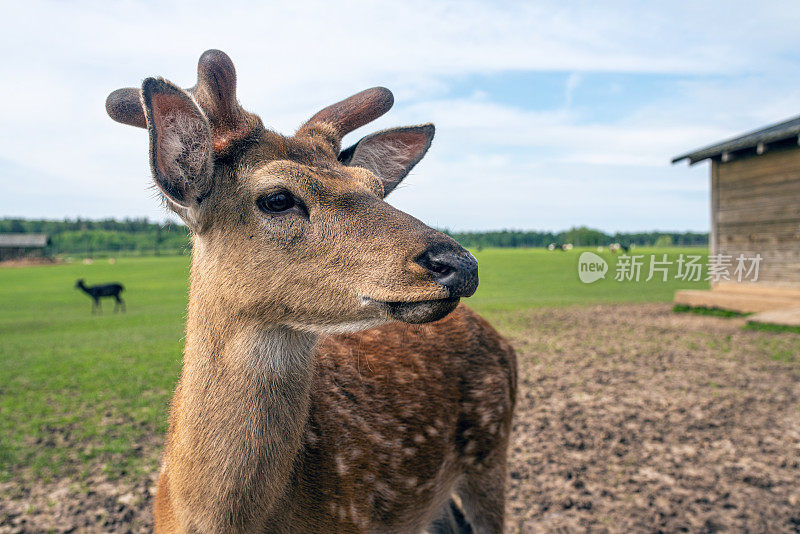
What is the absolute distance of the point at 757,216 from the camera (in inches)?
655

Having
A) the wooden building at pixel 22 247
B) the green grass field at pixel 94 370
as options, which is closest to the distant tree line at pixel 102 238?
the wooden building at pixel 22 247

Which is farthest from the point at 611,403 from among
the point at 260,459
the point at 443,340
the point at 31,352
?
the point at 31,352

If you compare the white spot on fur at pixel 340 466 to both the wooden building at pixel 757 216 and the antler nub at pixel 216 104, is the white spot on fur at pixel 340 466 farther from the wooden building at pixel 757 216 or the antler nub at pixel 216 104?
the wooden building at pixel 757 216

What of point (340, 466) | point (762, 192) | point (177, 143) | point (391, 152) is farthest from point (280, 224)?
point (762, 192)

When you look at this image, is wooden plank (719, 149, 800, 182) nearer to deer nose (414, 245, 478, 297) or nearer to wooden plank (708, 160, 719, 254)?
wooden plank (708, 160, 719, 254)

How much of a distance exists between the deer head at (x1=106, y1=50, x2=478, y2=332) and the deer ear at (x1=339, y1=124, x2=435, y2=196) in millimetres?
399

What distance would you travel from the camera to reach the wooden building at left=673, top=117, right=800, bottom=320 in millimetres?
15602

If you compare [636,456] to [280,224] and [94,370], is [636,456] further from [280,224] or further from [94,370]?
[94,370]

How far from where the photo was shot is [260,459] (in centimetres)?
227

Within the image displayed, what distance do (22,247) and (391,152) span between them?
79624mm

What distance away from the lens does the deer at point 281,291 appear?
1975mm

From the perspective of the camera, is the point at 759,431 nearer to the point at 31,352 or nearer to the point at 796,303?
the point at 796,303

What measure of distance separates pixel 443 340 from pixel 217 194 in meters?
1.94

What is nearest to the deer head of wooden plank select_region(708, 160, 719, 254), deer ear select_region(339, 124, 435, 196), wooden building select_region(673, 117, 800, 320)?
deer ear select_region(339, 124, 435, 196)
